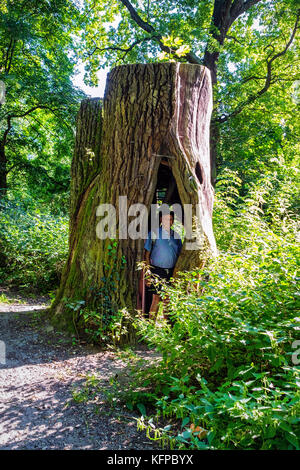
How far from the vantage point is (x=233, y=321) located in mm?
2469

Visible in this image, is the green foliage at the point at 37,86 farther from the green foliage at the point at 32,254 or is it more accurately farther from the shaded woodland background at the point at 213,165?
the green foliage at the point at 32,254

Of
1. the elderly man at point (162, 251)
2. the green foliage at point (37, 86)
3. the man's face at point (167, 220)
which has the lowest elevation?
the elderly man at point (162, 251)

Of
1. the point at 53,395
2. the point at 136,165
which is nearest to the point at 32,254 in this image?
the point at 136,165

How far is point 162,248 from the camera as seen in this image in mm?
4848

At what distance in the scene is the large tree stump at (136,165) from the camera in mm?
4320

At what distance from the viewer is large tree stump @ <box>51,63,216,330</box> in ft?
14.2

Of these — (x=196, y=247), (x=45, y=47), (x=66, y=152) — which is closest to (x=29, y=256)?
(x=196, y=247)

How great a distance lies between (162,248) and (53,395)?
255 cm

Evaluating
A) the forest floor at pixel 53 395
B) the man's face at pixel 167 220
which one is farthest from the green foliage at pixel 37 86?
the forest floor at pixel 53 395

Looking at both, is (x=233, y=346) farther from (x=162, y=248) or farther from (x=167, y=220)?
(x=167, y=220)

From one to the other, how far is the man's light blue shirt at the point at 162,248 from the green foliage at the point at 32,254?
123 inches

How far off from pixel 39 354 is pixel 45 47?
12001mm

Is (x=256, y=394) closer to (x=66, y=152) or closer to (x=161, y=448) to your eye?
(x=161, y=448)

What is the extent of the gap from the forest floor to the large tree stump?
1.78 feet
